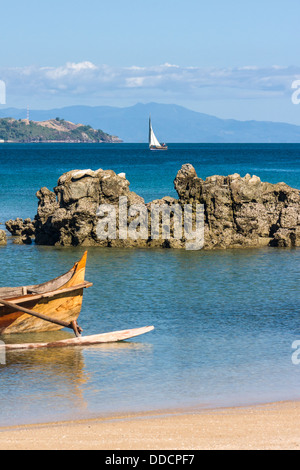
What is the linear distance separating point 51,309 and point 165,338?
2.87m

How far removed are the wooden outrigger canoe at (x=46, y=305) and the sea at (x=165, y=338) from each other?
324mm

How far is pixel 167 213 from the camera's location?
31875 millimetres

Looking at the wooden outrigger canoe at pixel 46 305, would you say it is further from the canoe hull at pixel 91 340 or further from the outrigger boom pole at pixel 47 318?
the canoe hull at pixel 91 340

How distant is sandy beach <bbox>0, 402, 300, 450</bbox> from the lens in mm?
10781

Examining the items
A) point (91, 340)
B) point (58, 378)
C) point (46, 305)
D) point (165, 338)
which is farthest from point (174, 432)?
point (46, 305)

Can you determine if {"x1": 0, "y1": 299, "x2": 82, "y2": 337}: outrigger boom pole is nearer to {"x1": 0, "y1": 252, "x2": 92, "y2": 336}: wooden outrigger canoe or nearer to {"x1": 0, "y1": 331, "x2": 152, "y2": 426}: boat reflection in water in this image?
{"x1": 0, "y1": 252, "x2": 92, "y2": 336}: wooden outrigger canoe

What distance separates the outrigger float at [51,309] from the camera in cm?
1733

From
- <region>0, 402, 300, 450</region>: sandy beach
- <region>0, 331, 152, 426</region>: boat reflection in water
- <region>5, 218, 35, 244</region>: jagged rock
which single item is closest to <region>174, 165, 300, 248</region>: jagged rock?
<region>5, 218, 35, 244</region>: jagged rock

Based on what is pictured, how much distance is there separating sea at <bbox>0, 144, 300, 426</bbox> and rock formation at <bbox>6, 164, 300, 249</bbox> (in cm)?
88

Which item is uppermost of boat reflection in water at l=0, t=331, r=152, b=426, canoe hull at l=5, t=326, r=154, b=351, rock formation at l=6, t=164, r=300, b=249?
rock formation at l=6, t=164, r=300, b=249

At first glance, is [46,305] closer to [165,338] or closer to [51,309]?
[51,309]

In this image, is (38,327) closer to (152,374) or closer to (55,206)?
(152,374)

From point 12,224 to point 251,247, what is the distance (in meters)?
12.4

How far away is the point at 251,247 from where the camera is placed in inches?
1271
